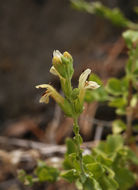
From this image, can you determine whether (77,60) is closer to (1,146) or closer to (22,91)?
(22,91)

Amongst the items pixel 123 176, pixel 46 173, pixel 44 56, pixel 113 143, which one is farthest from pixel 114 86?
pixel 44 56

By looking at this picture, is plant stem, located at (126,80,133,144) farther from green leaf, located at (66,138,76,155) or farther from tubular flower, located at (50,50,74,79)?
tubular flower, located at (50,50,74,79)

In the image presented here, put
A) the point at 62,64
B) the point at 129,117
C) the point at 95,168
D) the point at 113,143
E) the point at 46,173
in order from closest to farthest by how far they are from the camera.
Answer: the point at 62,64 < the point at 95,168 < the point at 46,173 < the point at 113,143 < the point at 129,117

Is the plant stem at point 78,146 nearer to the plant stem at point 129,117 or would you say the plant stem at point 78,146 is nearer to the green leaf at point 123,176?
the green leaf at point 123,176

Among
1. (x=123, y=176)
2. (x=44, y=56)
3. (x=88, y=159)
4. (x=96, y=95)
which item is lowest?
(x=123, y=176)

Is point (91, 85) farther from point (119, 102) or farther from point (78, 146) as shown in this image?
point (119, 102)

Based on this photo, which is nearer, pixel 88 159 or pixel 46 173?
pixel 88 159

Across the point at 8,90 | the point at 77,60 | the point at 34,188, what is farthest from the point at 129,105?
the point at 8,90
